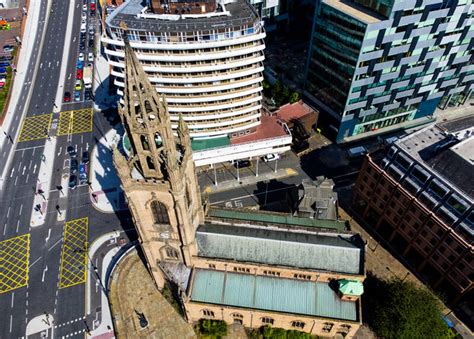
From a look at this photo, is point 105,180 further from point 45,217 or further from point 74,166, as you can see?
point 45,217

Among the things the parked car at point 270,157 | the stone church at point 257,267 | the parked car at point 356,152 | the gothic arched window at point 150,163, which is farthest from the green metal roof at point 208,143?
the gothic arched window at point 150,163

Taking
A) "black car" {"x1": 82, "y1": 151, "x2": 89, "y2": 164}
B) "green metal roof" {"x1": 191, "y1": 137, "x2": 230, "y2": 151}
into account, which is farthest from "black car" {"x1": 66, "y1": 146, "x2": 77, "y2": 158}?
"green metal roof" {"x1": 191, "y1": 137, "x2": 230, "y2": 151}

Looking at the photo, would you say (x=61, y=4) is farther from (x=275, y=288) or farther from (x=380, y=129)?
(x=275, y=288)

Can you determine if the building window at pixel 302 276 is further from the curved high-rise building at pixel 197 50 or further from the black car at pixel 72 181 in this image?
the black car at pixel 72 181

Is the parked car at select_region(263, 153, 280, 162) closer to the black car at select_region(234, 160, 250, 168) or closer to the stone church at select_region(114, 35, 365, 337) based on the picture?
the black car at select_region(234, 160, 250, 168)

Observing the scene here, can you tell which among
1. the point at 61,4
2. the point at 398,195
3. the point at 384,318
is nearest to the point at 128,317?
the point at 384,318
